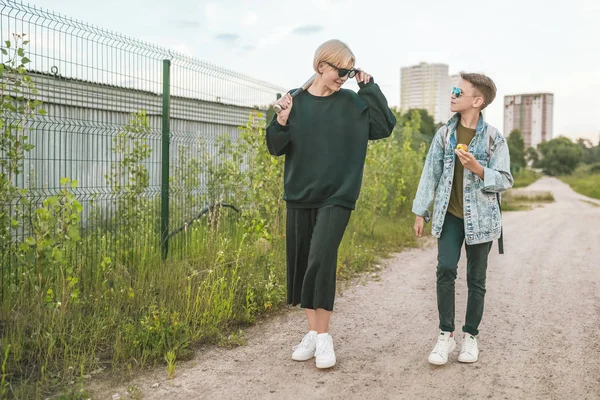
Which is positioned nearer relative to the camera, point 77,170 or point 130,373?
point 130,373

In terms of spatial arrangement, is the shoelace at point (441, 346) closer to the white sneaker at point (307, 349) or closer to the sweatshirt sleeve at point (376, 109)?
the white sneaker at point (307, 349)

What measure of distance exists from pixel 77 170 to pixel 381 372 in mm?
3443

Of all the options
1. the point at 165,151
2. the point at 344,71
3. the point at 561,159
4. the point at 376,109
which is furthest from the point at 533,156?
the point at 344,71

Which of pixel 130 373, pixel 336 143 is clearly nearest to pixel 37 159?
pixel 130 373

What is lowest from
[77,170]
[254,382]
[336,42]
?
[254,382]

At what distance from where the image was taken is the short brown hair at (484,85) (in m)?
4.18

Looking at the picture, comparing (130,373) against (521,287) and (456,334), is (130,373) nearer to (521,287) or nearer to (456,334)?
(456,334)

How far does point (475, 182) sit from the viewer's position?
13.6 feet

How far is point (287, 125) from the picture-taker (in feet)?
13.3

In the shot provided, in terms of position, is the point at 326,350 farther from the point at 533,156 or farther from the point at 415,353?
the point at 533,156

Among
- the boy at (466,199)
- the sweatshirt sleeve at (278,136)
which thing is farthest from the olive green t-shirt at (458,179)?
the sweatshirt sleeve at (278,136)

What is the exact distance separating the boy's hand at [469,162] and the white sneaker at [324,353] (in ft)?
4.81

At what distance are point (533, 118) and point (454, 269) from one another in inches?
4097

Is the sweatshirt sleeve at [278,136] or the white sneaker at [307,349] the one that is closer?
the sweatshirt sleeve at [278,136]
